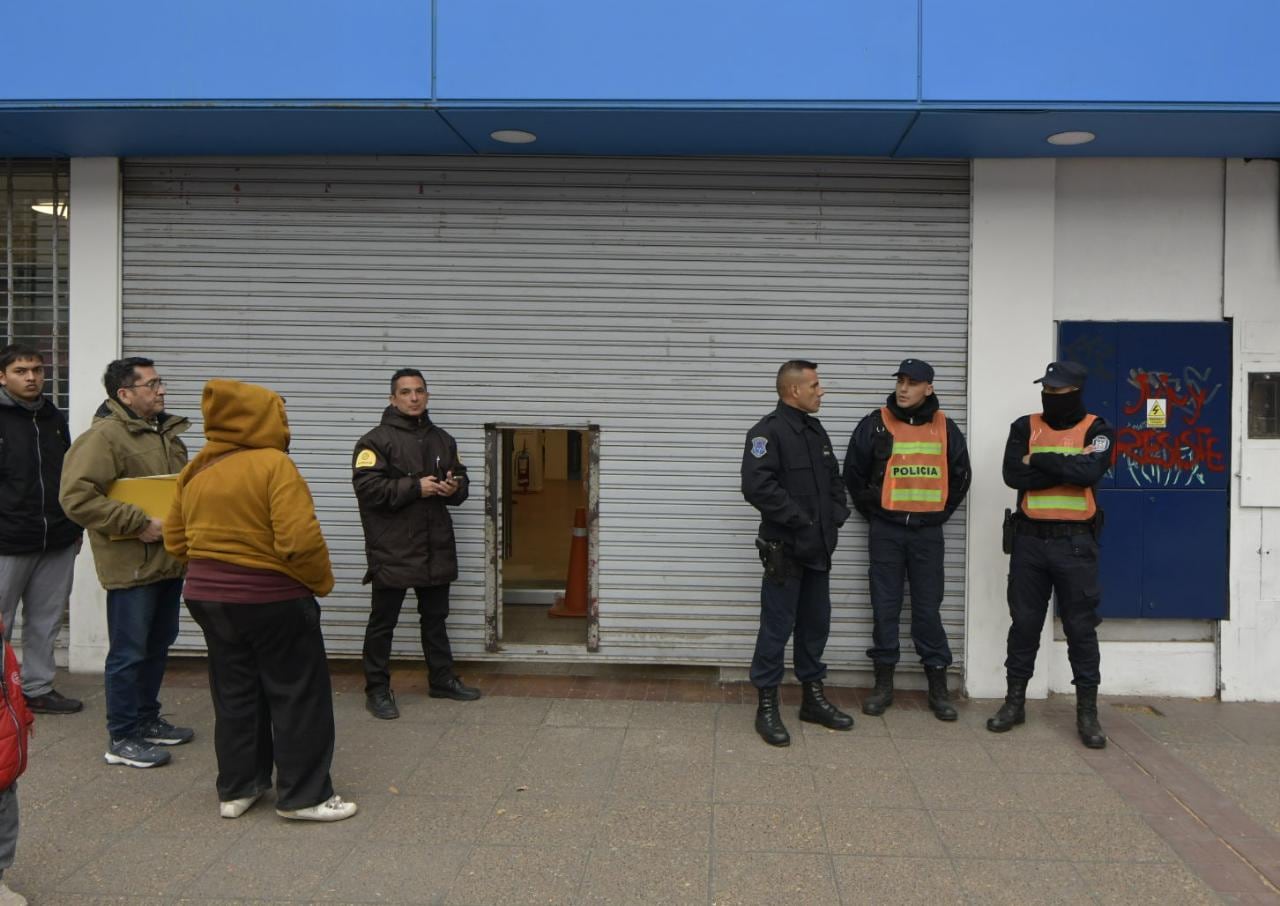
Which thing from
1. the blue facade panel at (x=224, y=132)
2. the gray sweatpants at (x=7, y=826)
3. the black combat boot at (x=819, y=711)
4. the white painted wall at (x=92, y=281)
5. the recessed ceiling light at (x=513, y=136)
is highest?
the recessed ceiling light at (x=513, y=136)

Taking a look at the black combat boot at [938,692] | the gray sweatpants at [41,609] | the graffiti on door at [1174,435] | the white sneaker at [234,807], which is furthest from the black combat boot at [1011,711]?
the gray sweatpants at [41,609]

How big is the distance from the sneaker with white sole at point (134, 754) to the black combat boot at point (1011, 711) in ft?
14.2

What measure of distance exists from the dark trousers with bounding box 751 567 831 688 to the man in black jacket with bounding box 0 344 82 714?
3.83m

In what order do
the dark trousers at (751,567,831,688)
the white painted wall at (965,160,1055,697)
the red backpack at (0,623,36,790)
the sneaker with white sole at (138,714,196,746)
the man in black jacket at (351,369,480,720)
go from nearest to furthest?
the red backpack at (0,623,36,790), the sneaker with white sole at (138,714,196,746), the dark trousers at (751,567,831,688), the man in black jacket at (351,369,480,720), the white painted wall at (965,160,1055,697)

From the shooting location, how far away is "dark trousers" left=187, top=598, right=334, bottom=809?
4207 millimetres

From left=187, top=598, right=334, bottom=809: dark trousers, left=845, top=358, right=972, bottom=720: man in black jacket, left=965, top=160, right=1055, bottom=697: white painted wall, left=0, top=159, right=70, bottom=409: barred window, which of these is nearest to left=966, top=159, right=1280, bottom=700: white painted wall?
left=965, top=160, right=1055, bottom=697: white painted wall

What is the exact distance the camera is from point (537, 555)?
10570 millimetres

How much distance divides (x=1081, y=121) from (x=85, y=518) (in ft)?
17.7

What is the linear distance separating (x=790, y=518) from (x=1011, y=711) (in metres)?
1.75

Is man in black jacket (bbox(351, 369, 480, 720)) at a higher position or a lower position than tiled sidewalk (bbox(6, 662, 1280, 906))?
higher

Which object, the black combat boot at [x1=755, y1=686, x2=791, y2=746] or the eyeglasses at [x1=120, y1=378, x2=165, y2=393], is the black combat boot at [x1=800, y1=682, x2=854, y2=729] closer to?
the black combat boot at [x1=755, y1=686, x2=791, y2=746]

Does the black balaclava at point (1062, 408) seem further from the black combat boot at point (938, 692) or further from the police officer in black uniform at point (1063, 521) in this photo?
the black combat boot at point (938, 692)

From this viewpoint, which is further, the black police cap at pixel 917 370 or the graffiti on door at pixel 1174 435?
the graffiti on door at pixel 1174 435

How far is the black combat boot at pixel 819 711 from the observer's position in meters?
5.64
